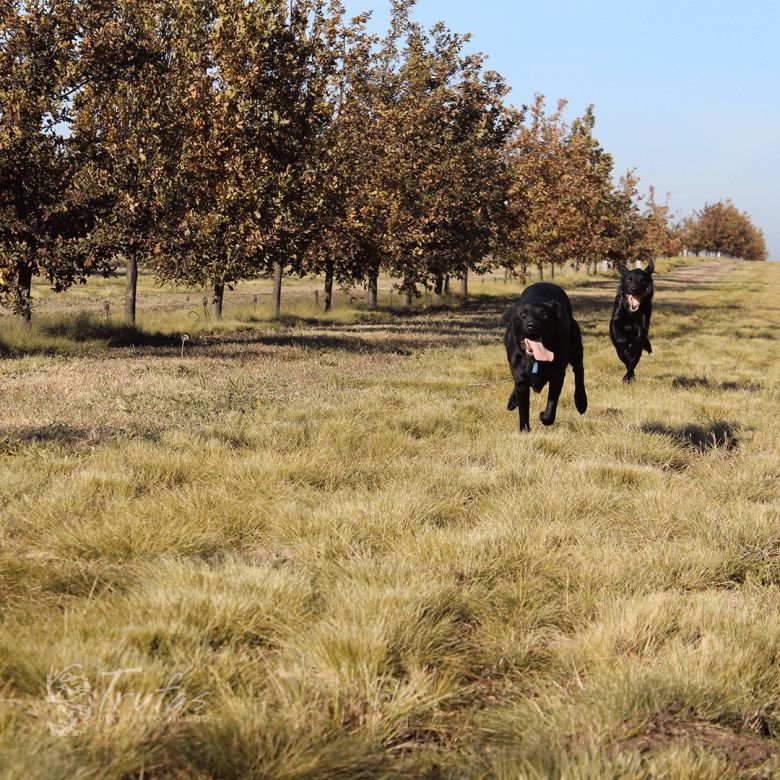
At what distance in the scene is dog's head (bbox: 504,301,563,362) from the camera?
257 inches

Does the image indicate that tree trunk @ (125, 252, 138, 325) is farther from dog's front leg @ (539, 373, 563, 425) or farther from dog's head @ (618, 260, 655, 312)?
dog's front leg @ (539, 373, 563, 425)

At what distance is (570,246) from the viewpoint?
1415 inches

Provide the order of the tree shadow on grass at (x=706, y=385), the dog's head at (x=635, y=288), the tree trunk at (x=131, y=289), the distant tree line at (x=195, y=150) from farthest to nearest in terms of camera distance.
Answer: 1. the tree trunk at (x=131, y=289)
2. the distant tree line at (x=195, y=150)
3. the dog's head at (x=635, y=288)
4. the tree shadow on grass at (x=706, y=385)

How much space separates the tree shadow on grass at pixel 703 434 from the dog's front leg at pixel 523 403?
117 centimetres

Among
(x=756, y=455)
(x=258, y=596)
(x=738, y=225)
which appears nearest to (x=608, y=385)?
(x=756, y=455)

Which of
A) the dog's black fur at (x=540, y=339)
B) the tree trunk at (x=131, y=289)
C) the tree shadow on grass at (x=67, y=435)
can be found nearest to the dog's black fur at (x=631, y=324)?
the dog's black fur at (x=540, y=339)

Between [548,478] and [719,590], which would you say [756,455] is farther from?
[719,590]

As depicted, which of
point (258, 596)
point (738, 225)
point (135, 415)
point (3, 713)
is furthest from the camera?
point (738, 225)

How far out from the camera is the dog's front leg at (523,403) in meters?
7.00

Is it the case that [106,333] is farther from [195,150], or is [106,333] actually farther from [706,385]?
[706,385]

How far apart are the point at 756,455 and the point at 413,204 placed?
64.0ft

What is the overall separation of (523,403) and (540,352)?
0.72m

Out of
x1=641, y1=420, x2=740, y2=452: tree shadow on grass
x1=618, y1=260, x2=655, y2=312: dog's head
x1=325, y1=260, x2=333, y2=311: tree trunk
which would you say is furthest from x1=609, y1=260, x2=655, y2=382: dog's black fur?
x1=325, y1=260, x2=333, y2=311: tree trunk

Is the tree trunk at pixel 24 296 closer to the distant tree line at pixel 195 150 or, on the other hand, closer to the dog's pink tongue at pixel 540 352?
the distant tree line at pixel 195 150
